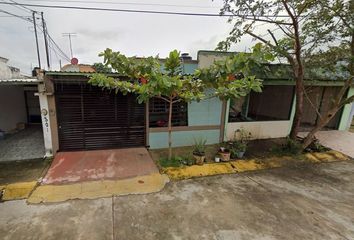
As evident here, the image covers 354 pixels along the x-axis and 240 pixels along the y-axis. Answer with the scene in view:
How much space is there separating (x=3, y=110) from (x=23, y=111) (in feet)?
4.41

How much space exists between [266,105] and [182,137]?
5.13 m

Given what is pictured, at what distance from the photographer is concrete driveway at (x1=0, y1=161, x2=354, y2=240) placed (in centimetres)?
323

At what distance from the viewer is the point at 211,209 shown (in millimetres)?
3871

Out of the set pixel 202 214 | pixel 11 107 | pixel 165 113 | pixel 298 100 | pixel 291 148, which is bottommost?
pixel 202 214

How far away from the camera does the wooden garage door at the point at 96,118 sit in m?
5.98

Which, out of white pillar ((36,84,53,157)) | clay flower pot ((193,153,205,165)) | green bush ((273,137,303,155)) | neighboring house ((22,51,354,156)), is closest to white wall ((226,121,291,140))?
neighboring house ((22,51,354,156))

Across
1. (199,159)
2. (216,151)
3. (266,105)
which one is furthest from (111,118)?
(266,105)

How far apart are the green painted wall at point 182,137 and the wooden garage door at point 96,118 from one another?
16.9 inches

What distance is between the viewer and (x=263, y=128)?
7.91 m

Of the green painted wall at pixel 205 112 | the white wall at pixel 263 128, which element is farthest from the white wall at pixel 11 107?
the white wall at pixel 263 128

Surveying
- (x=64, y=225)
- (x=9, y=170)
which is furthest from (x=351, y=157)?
(x=9, y=170)

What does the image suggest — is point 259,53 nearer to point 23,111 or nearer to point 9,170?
point 9,170

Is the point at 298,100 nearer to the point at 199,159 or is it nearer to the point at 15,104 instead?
the point at 199,159

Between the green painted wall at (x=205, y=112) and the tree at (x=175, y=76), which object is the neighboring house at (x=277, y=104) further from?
the tree at (x=175, y=76)
